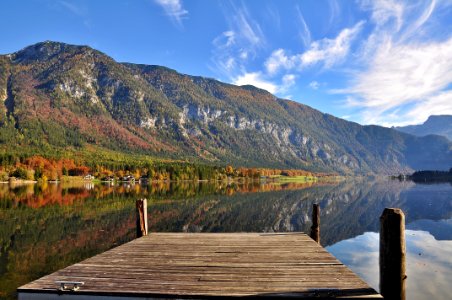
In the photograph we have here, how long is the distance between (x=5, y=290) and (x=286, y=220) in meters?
35.3

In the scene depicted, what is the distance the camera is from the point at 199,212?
53.7 metres

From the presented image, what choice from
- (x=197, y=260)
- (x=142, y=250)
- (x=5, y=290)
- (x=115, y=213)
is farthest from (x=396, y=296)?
(x=115, y=213)

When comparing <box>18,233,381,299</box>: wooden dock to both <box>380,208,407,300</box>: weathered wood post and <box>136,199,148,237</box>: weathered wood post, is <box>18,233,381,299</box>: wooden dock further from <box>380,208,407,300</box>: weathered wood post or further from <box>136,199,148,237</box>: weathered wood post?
<box>136,199,148,237</box>: weathered wood post

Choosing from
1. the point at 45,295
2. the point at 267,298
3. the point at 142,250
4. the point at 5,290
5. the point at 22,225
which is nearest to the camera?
the point at 267,298

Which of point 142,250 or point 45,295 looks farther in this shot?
point 142,250

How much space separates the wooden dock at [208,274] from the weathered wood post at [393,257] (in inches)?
17.4

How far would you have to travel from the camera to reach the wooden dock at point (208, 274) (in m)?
8.41

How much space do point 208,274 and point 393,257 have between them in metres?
4.83

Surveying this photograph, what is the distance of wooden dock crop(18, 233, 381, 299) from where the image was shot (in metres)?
8.41

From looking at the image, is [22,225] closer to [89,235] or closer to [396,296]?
[89,235]

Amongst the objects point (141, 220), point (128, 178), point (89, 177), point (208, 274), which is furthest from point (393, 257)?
point (128, 178)

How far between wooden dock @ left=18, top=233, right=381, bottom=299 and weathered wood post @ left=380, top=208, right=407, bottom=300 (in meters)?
0.44

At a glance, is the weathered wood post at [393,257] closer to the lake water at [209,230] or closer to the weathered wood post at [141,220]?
the lake water at [209,230]

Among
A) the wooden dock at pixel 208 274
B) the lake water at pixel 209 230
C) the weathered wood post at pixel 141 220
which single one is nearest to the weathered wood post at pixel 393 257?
the wooden dock at pixel 208 274
